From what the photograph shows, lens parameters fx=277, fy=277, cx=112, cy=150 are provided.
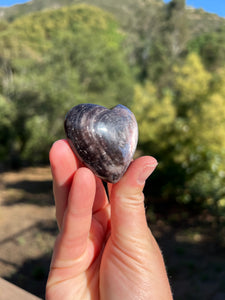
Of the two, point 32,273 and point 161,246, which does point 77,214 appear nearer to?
point 32,273

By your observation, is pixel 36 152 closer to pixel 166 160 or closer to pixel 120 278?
pixel 166 160

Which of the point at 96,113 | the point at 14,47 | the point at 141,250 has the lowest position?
the point at 14,47

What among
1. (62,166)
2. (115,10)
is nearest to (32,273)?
(62,166)

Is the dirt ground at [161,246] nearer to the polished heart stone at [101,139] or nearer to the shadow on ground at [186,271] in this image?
the shadow on ground at [186,271]

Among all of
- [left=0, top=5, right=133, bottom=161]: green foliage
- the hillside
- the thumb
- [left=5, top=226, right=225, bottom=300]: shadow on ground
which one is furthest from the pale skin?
the hillside

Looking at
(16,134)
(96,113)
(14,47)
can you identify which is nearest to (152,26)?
(14,47)

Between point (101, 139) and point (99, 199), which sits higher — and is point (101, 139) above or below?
above
